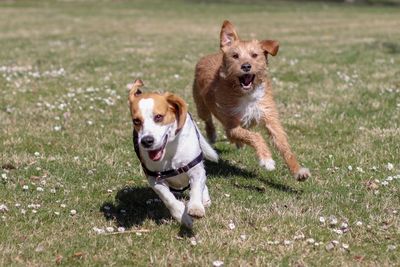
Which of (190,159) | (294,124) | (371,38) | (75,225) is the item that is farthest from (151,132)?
(371,38)

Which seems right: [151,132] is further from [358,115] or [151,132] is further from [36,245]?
[358,115]

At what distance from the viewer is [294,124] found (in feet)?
29.3

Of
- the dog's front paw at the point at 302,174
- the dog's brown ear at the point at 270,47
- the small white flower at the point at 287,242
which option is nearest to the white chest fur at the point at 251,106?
the dog's brown ear at the point at 270,47

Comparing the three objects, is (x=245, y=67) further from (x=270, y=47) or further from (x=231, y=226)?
(x=231, y=226)

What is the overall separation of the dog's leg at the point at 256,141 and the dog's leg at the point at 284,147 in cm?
17

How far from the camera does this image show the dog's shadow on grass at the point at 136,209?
554 centimetres

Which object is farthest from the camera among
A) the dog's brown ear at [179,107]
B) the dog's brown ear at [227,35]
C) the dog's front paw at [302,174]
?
the dog's brown ear at [227,35]

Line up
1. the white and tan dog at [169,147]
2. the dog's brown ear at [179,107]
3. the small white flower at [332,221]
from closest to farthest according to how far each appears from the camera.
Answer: the white and tan dog at [169,147], the dog's brown ear at [179,107], the small white flower at [332,221]

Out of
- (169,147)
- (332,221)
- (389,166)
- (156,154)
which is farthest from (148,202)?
(389,166)

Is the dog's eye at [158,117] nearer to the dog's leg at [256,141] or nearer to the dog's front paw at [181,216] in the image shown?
the dog's front paw at [181,216]

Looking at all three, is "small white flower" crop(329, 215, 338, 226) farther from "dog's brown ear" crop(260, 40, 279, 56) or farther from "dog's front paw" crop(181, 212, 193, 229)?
"dog's brown ear" crop(260, 40, 279, 56)

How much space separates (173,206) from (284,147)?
1.72 m

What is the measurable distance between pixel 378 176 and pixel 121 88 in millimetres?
6069

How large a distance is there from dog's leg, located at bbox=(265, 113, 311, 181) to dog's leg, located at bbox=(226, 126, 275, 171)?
0.56 feet
